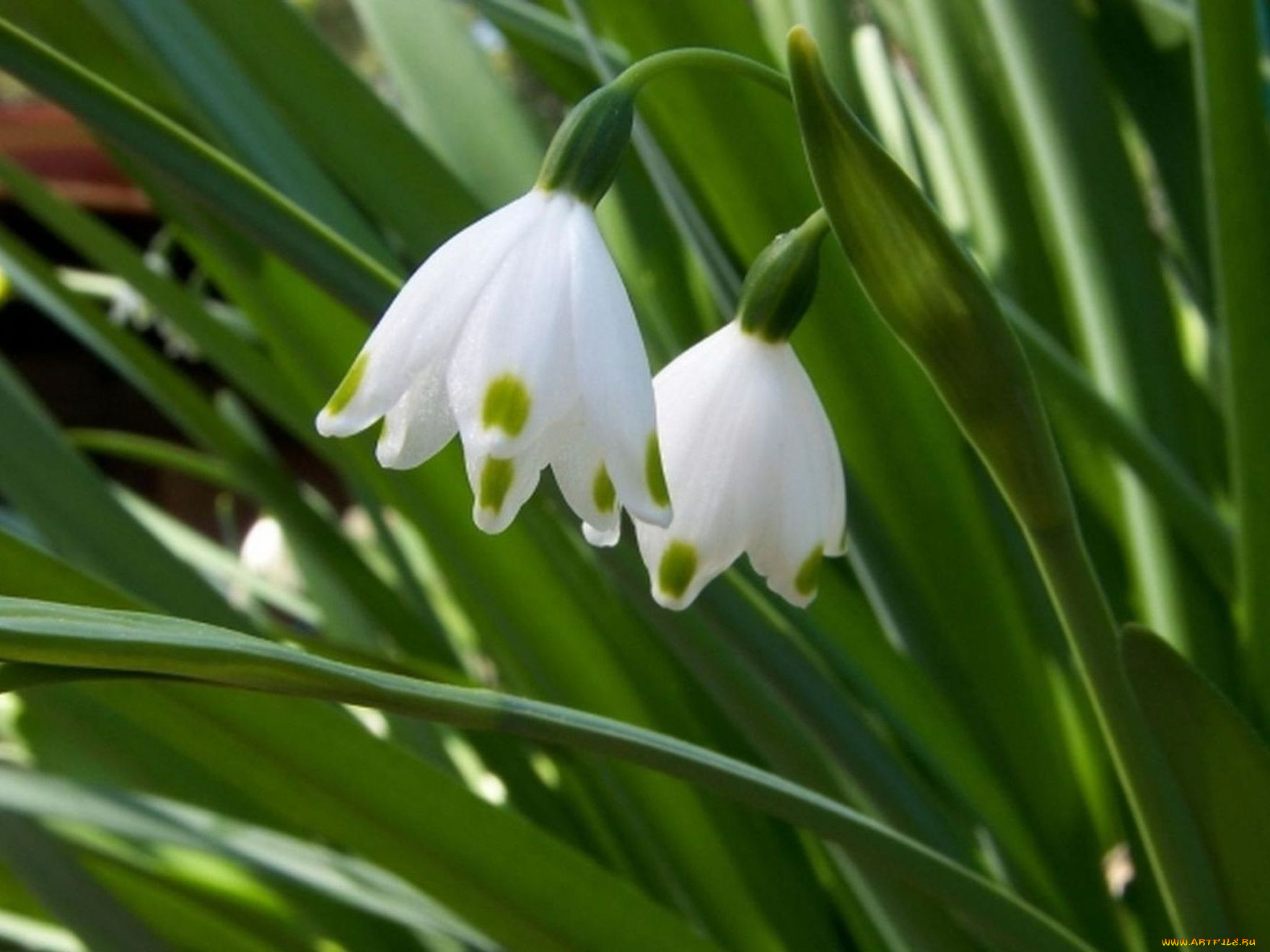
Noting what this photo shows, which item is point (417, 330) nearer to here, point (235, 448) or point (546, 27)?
point (546, 27)

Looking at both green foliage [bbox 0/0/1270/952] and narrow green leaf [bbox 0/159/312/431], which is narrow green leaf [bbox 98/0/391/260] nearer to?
green foliage [bbox 0/0/1270/952]

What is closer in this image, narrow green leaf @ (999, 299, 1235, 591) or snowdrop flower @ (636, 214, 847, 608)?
snowdrop flower @ (636, 214, 847, 608)

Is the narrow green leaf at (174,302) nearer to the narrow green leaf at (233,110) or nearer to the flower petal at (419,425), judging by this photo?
the narrow green leaf at (233,110)

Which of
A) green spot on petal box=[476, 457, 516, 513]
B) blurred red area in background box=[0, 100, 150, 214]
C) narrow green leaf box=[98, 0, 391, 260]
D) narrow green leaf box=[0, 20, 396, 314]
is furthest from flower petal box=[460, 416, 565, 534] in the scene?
blurred red area in background box=[0, 100, 150, 214]

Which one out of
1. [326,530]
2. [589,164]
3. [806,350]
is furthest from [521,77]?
[589,164]

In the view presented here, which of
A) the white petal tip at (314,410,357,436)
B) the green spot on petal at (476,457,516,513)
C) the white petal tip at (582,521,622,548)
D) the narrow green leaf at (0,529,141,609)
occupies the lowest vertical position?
the white petal tip at (582,521,622,548)

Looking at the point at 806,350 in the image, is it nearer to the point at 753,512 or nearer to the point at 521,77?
the point at 753,512

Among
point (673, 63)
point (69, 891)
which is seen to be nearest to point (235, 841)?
point (69, 891)
